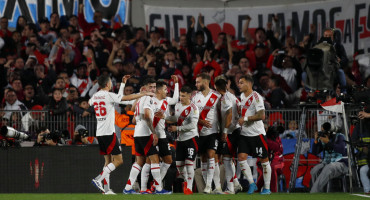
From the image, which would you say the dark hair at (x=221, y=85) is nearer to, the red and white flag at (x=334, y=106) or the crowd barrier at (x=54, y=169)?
the red and white flag at (x=334, y=106)

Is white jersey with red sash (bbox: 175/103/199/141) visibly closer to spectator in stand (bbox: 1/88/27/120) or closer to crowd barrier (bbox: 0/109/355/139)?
crowd barrier (bbox: 0/109/355/139)

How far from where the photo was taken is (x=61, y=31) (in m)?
22.2

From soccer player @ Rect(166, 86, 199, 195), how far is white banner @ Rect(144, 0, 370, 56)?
8.51m

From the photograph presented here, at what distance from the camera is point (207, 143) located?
1507 centimetres

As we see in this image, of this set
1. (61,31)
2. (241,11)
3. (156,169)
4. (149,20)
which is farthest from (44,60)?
(156,169)

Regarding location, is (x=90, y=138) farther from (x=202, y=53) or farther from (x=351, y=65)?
(x=351, y=65)

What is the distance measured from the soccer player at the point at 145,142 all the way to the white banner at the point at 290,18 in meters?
9.01

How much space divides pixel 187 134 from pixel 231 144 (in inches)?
42.5

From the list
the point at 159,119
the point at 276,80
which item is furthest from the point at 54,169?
the point at 276,80

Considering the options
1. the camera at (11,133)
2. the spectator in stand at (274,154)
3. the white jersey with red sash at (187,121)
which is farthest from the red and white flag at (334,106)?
the camera at (11,133)

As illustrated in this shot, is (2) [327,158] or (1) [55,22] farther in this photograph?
(1) [55,22]

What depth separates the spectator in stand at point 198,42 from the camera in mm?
21844

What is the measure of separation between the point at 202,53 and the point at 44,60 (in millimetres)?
4445

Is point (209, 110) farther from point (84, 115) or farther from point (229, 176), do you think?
point (84, 115)
